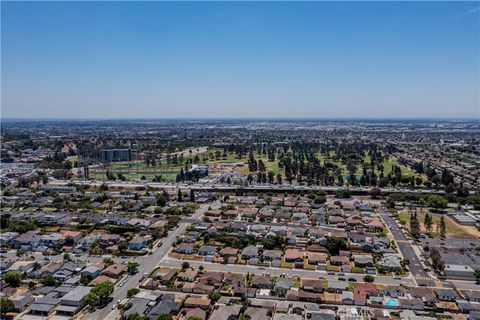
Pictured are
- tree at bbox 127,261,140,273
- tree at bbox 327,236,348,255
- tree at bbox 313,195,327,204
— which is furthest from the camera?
tree at bbox 313,195,327,204

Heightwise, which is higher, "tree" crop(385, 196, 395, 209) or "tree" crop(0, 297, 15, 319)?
"tree" crop(385, 196, 395, 209)

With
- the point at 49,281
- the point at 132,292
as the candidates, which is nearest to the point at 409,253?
the point at 132,292

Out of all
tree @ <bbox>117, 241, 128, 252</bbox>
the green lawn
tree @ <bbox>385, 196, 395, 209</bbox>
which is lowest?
tree @ <bbox>117, 241, 128, 252</bbox>

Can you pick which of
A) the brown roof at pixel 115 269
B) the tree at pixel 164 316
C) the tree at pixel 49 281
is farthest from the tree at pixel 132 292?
the tree at pixel 49 281

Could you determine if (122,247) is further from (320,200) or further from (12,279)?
(320,200)

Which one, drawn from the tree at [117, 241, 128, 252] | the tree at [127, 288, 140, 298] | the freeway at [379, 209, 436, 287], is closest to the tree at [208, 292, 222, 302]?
A: the tree at [127, 288, 140, 298]

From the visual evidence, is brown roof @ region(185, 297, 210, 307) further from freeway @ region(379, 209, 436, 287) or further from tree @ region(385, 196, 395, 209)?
tree @ region(385, 196, 395, 209)

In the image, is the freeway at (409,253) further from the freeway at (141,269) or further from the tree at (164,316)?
the freeway at (141,269)
